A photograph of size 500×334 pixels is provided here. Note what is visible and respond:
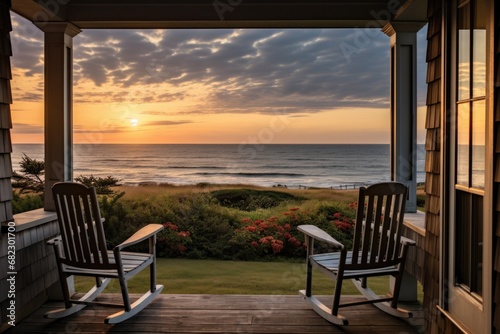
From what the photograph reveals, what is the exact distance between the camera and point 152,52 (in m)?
16.0

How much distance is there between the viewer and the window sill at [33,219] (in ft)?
9.64

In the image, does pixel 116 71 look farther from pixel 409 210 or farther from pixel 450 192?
pixel 450 192

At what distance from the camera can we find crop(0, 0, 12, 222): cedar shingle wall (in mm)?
2768

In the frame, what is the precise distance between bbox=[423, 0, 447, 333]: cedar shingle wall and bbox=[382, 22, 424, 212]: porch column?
1001mm

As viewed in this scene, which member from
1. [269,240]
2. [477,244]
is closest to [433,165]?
[477,244]

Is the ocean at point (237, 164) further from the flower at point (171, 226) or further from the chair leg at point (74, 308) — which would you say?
the chair leg at point (74, 308)

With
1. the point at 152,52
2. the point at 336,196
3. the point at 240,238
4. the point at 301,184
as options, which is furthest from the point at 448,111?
the point at 152,52

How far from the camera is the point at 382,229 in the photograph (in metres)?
3.10

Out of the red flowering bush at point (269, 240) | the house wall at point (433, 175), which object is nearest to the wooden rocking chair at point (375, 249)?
the house wall at point (433, 175)

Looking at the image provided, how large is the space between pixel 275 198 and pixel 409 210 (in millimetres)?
9263

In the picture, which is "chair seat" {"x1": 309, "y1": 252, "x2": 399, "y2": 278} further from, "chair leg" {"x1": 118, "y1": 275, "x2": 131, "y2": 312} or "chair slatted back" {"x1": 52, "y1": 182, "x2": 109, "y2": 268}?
"chair slatted back" {"x1": 52, "y1": 182, "x2": 109, "y2": 268}

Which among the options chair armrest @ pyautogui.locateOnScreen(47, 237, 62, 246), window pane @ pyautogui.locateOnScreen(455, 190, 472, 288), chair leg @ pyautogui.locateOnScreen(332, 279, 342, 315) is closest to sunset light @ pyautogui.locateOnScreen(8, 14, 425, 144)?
chair armrest @ pyautogui.locateOnScreen(47, 237, 62, 246)

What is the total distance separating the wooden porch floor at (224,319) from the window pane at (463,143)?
1.28 meters

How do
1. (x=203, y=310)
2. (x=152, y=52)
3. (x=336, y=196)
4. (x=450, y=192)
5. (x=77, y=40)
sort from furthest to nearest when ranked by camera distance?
1. (x=152, y=52)
2. (x=336, y=196)
3. (x=77, y=40)
4. (x=203, y=310)
5. (x=450, y=192)
